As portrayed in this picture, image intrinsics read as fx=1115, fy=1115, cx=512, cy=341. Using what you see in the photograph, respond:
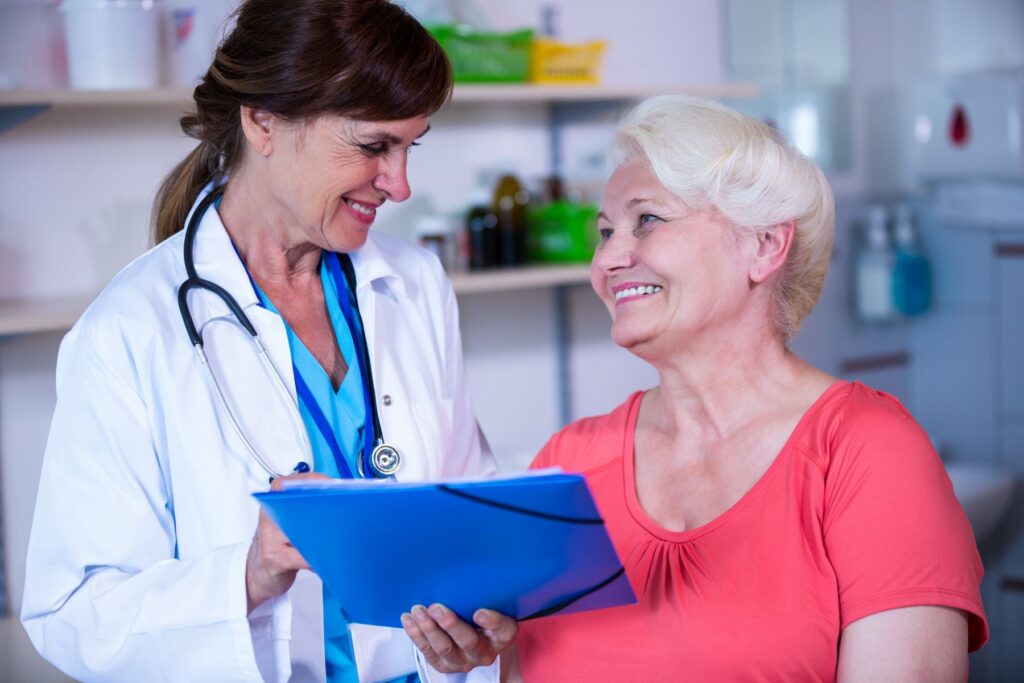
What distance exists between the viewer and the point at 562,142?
2.64 metres

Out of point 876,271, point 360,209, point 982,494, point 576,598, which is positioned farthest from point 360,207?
point 876,271

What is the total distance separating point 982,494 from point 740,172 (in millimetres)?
1591

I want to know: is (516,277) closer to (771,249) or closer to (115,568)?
(771,249)

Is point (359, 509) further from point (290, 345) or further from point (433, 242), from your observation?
point (433, 242)

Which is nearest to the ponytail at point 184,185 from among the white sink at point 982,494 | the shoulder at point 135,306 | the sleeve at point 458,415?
the shoulder at point 135,306

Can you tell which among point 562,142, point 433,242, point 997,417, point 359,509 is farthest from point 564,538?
point 997,417

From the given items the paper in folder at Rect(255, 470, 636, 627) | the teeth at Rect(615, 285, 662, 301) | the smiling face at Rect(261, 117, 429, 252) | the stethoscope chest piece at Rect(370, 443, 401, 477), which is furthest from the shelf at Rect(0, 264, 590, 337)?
the paper in folder at Rect(255, 470, 636, 627)

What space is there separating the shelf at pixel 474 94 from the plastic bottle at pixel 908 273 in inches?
27.6

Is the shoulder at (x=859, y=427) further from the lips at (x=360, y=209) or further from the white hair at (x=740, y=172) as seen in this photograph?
the lips at (x=360, y=209)

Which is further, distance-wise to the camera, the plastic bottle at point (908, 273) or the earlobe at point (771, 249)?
the plastic bottle at point (908, 273)

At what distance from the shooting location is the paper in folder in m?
0.91

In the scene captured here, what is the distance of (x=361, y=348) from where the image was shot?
1457mm

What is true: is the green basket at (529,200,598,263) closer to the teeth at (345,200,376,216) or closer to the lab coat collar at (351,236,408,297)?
the lab coat collar at (351,236,408,297)

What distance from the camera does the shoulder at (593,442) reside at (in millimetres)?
1448
